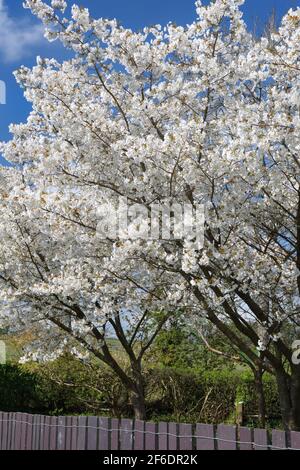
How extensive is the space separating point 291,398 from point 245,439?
159 inches

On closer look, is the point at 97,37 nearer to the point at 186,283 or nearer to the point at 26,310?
the point at 186,283

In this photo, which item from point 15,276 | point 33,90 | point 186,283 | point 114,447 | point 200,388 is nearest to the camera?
point 114,447

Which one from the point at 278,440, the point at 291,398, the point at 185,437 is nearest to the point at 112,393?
the point at 291,398

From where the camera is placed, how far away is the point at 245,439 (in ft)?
15.8

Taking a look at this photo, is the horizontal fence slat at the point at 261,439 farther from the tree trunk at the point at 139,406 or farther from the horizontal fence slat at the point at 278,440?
the tree trunk at the point at 139,406

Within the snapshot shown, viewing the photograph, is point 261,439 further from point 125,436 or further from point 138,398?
point 138,398

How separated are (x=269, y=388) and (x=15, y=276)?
351 inches

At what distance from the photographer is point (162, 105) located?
26.8ft

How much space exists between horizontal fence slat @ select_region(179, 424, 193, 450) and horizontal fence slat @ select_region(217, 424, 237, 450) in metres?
0.33

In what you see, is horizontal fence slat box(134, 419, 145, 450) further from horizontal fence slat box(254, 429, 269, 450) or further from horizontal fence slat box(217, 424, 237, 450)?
horizontal fence slat box(254, 429, 269, 450)

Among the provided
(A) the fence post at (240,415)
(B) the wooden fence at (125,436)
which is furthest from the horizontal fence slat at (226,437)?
(A) the fence post at (240,415)

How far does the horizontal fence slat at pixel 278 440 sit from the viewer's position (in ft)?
15.0

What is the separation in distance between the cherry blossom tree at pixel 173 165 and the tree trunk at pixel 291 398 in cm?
2
